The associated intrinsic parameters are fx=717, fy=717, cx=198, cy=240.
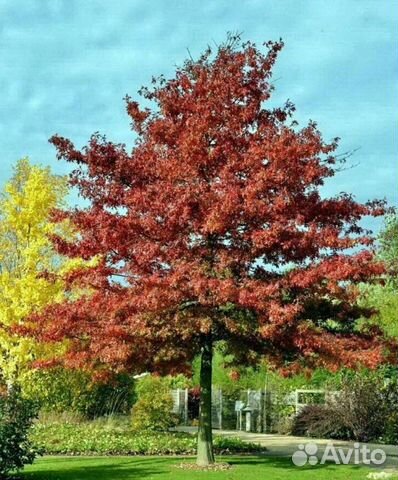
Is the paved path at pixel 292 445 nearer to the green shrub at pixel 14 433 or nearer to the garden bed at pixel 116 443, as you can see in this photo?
the garden bed at pixel 116 443

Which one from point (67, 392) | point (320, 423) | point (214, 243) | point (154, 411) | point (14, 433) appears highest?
point (214, 243)

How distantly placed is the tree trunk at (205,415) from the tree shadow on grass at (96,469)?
2.26ft

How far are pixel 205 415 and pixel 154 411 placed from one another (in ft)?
24.9

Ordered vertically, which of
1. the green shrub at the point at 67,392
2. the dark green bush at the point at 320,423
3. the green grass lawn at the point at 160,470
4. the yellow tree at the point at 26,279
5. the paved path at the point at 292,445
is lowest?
the green grass lawn at the point at 160,470

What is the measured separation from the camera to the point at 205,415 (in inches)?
532

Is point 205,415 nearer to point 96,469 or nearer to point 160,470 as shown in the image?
point 160,470

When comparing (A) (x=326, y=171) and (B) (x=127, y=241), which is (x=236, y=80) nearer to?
(A) (x=326, y=171)

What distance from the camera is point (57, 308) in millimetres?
12953

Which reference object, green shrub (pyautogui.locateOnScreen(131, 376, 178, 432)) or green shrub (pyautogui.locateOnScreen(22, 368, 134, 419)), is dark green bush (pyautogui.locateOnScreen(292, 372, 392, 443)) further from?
green shrub (pyautogui.locateOnScreen(22, 368, 134, 419))

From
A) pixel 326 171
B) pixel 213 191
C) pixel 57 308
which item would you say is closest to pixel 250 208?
pixel 213 191

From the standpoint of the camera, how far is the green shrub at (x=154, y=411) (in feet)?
66.8

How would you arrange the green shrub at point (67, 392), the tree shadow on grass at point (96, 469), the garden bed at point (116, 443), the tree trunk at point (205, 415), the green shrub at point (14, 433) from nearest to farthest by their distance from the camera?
1. the green shrub at point (14, 433)
2. the tree shadow on grass at point (96, 469)
3. the tree trunk at point (205, 415)
4. the garden bed at point (116, 443)
5. the green shrub at point (67, 392)

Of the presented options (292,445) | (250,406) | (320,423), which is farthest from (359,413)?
(250,406)

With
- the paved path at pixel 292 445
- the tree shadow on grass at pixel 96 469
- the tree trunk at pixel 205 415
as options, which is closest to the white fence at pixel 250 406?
the paved path at pixel 292 445
